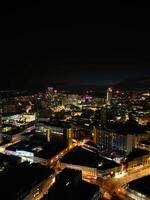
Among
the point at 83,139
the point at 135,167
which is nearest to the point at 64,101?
the point at 83,139

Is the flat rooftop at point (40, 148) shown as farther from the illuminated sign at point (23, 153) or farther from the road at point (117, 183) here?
the road at point (117, 183)

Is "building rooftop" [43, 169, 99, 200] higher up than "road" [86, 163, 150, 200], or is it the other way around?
"building rooftop" [43, 169, 99, 200]

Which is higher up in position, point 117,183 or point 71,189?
point 71,189

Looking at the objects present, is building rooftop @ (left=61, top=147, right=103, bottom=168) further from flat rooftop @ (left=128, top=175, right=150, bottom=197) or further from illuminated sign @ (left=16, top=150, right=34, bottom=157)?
flat rooftop @ (left=128, top=175, right=150, bottom=197)

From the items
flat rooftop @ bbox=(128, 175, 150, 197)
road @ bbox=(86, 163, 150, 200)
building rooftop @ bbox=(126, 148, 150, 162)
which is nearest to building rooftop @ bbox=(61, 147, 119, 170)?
road @ bbox=(86, 163, 150, 200)

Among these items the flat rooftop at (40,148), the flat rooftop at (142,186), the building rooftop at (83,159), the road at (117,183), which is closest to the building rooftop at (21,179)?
the building rooftop at (83,159)

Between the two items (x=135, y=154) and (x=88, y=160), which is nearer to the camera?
(x=88, y=160)

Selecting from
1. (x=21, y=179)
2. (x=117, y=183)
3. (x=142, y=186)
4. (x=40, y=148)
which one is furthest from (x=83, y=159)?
(x=142, y=186)

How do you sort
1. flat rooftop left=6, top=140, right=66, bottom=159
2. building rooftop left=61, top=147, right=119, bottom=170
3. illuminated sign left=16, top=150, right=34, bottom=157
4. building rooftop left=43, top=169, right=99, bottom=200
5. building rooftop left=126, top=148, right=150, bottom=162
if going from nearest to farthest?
building rooftop left=43, top=169, right=99, bottom=200, building rooftop left=61, top=147, right=119, bottom=170, building rooftop left=126, top=148, right=150, bottom=162, flat rooftop left=6, top=140, right=66, bottom=159, illuminated sign left=16, top=150, right=34, bottom=157

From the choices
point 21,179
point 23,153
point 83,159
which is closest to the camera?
point 21,179

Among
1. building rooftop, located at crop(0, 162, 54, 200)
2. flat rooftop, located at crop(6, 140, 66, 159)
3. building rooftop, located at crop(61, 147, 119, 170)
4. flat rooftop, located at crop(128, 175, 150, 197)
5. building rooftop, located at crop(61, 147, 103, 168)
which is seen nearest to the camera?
building rooftop, located at crop(0, 162, 54, 200)

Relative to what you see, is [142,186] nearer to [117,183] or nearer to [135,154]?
[117,183]
